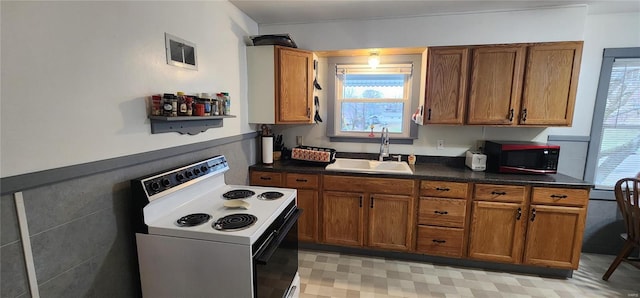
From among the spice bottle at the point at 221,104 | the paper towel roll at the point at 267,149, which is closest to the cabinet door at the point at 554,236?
the paper towel roll at the point at 267,149

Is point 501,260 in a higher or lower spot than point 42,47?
lower

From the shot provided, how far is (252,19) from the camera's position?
2.73 m

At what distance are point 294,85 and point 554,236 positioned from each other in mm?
2721

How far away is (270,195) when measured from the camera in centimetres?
187

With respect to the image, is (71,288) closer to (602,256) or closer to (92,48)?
(92,48)

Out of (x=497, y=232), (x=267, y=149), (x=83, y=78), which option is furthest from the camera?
(x=267, y=149)

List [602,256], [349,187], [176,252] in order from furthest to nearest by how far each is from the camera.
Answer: [602,256], [349,187], [176,252]

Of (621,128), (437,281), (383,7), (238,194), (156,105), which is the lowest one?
(437,281)

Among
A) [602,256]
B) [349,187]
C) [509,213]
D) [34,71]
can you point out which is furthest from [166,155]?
[602,256]

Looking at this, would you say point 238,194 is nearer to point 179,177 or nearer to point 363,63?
point 179,177

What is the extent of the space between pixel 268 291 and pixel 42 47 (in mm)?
1446

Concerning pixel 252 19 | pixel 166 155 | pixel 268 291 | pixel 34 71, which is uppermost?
pixel 252 19

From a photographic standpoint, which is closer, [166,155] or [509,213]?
[166,155]

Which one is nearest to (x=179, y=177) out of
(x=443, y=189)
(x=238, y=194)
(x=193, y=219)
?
(x=193, y=219)
